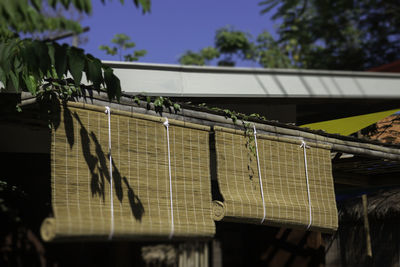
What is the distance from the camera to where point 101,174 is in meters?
4.02

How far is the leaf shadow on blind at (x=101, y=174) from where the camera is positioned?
3.97 meters

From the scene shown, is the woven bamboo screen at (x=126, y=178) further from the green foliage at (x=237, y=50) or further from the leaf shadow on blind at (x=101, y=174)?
the green foliage at (x=237, y=50)

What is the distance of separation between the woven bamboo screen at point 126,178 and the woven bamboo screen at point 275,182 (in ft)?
0.61

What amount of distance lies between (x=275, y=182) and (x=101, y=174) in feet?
5.96

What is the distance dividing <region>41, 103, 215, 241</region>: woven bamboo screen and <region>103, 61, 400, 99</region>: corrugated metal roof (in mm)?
802

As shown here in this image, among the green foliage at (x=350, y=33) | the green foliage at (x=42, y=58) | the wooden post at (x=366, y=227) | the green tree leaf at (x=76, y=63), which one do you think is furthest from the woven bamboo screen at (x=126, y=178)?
the green foliage at (x=350, y=33)

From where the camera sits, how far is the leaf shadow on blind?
156 inches

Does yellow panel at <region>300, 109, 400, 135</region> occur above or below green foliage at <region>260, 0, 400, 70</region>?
below

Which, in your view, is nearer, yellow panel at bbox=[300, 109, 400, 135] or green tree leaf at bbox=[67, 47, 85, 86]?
green tree leaf at bbox=[67, 47, 85, 86]

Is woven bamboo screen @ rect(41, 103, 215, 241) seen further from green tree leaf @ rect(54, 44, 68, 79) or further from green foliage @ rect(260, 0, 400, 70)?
green foliage @ rect(260, 0, 400, 70)

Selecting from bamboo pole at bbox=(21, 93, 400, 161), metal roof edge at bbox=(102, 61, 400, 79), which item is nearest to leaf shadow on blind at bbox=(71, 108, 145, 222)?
bamboo pole at bbox=(21, 93, 400, 161)

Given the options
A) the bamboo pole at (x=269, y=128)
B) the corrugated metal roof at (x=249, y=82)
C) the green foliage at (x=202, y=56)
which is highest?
the green foliage at (x=202, y=56)

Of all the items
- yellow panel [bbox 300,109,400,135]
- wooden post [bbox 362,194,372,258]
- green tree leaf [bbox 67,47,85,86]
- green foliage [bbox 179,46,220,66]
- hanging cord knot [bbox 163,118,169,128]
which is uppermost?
green foliage [bbox 179,46,220,66]

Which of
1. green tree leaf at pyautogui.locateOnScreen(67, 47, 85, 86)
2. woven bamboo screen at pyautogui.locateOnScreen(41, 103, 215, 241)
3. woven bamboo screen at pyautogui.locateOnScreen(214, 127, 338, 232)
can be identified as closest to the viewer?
green tree leaf at pyautogui.locateOnScreen(67, 47, 85, 86)
